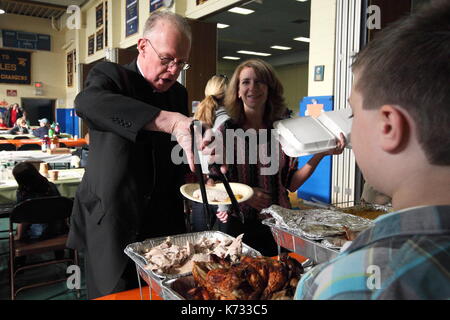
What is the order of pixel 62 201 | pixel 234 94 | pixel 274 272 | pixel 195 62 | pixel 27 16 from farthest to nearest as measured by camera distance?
pixel 27 16 < pixel 195 62 < pixel 62 201 < pixel 234 94 < pixel 274 272

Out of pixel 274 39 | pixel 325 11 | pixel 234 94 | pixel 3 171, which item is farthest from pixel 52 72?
pixel 234 94

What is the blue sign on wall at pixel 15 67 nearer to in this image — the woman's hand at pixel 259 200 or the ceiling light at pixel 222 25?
the ceiling light at pixel 222 25

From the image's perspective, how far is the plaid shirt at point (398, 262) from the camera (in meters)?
0.50

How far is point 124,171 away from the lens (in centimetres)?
155

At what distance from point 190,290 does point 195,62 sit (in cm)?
619

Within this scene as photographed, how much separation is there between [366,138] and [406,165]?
0.09 m

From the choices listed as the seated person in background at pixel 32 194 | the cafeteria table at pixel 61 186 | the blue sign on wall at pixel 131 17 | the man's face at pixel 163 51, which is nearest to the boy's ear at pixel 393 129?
the man's face at pixel 163 51

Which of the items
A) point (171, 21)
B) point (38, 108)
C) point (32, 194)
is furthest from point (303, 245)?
point (38, 108)

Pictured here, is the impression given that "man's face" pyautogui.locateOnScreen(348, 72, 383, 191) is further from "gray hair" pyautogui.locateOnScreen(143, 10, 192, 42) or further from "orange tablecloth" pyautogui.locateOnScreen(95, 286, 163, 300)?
"gray hair" pyautogui.locateOnScreen(143, 10, 192, 42)

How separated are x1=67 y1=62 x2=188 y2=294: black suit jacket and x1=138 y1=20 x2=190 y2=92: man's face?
112 mm

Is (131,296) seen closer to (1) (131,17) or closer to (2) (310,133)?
(2) (310,133)

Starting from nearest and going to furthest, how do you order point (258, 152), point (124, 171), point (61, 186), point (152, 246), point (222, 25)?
point (152, 246) < point (124, 171) < point (258, 152) < point (61, 186) < point (222, 25)

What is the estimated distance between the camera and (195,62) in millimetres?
6793
